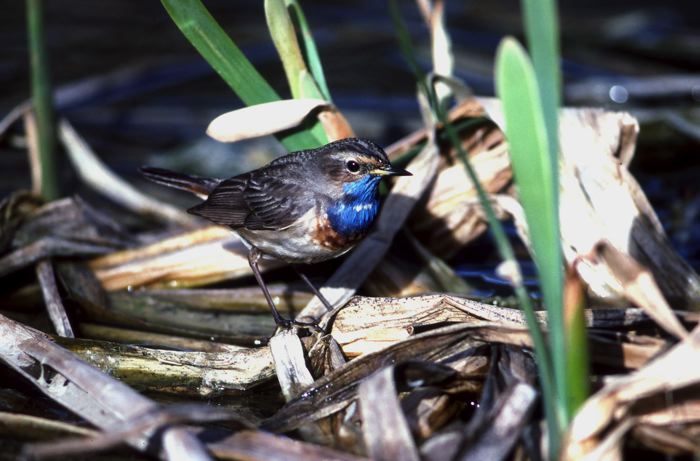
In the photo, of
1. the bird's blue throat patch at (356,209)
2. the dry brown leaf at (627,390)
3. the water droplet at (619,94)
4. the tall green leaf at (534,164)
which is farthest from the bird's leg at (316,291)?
the water droplet at (619,94)

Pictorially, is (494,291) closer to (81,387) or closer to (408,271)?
(408,271)

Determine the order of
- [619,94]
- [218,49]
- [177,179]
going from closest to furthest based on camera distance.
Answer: [218,49], [177,179], [619,94]

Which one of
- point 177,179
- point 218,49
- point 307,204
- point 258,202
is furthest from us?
point 177,179

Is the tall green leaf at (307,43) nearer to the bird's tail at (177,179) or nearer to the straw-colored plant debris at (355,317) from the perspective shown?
the straw-colored plant debris at (355,317)

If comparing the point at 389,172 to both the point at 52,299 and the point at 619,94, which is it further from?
the point at 619,94

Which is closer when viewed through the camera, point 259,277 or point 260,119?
point 260,119

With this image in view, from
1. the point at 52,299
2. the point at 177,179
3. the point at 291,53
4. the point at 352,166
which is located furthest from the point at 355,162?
the point at 52,299

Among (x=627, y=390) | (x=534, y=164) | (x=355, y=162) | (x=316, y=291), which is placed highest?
(x=355, y=162)
